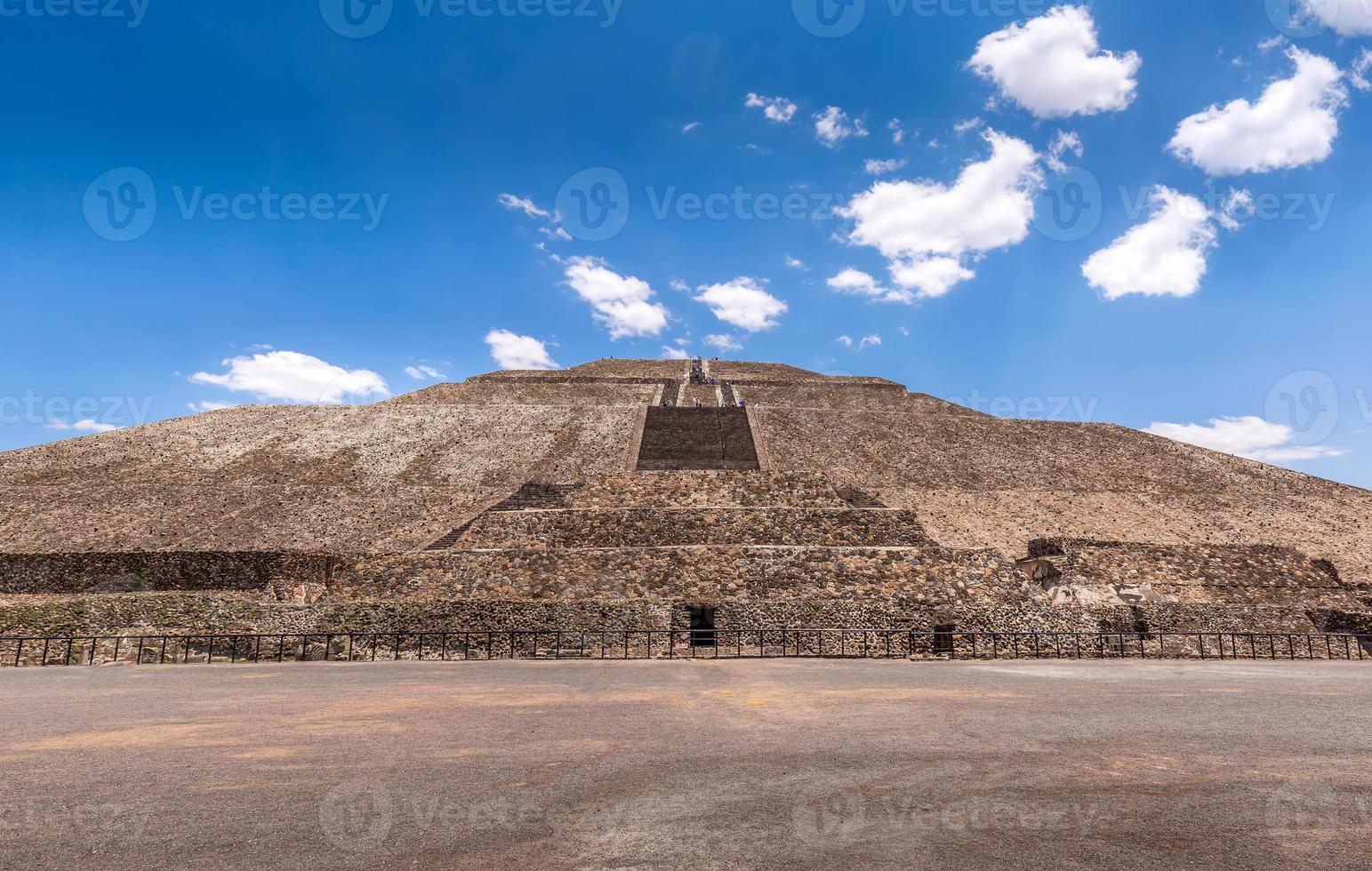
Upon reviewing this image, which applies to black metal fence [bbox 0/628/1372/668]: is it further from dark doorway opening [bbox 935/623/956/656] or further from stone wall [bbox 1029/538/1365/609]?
Answer: stone wall [bbox 1029/538/1365/609]

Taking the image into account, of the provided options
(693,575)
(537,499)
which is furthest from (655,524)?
(537,499)

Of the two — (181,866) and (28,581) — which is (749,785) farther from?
(28,581)

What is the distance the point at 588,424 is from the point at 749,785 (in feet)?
121

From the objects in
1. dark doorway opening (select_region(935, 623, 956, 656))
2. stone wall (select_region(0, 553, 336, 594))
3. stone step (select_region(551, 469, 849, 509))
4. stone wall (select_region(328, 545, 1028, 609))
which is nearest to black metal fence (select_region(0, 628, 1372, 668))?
dark doorway opening (select_region(935, 623, 956, 656))

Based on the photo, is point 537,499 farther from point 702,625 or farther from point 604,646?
point 702,625

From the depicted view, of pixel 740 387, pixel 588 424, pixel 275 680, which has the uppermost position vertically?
pixel 740 387

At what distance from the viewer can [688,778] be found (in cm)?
578

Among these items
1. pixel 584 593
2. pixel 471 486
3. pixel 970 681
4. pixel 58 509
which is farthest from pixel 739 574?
pixel 58 509

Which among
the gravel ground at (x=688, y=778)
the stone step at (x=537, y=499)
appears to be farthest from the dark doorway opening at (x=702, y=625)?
the stone step at (x=537, y=499)

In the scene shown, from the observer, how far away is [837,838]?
450 cm

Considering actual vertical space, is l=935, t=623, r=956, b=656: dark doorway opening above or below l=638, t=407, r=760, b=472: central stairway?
below

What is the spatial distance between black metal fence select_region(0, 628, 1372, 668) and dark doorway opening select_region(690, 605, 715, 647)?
0.09 ft

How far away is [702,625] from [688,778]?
1078 centimetres

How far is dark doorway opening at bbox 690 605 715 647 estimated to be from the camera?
16.2m
